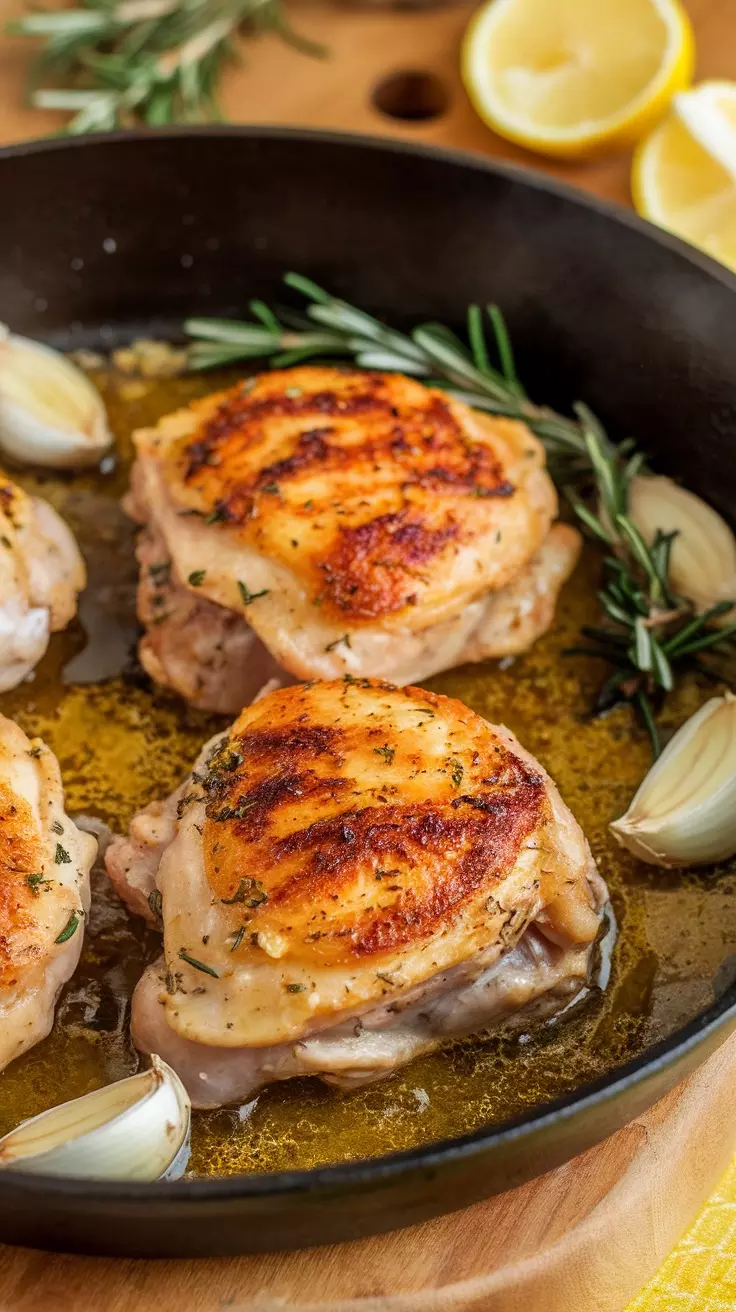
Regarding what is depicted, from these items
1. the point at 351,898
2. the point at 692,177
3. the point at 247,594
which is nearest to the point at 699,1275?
the point at 351,898

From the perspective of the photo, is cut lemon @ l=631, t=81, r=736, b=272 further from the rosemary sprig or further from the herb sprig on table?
the rosemary sprig

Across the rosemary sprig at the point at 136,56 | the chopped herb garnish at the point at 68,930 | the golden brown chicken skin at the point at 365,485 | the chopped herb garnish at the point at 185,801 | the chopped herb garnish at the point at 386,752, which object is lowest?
the chopped herb garnish at the point at 68,930

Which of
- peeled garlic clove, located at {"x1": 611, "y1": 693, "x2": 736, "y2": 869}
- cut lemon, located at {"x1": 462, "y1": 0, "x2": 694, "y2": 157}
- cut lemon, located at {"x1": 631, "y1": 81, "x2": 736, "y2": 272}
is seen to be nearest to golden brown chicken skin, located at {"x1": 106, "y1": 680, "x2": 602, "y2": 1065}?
peeled garlic clove, located at {"x1": 611, "y1": 693, "x2": 736, "y2": 869}

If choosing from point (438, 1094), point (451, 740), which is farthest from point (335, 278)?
point (438, 1094)

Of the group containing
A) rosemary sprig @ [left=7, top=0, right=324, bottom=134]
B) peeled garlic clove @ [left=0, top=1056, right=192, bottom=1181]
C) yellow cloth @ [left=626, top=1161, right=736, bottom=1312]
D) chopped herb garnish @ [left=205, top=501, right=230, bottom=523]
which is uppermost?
rosemary sprig @ [left=7, top=0, right=324, bottom=134]

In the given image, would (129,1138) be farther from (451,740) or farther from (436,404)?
(436,404)

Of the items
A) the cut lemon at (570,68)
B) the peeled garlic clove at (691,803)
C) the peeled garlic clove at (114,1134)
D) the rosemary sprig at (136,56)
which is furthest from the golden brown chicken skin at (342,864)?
the rosemary sprig at (136,56)

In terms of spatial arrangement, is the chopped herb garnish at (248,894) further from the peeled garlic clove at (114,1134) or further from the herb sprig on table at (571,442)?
the herb sprig on table at (571,442)
